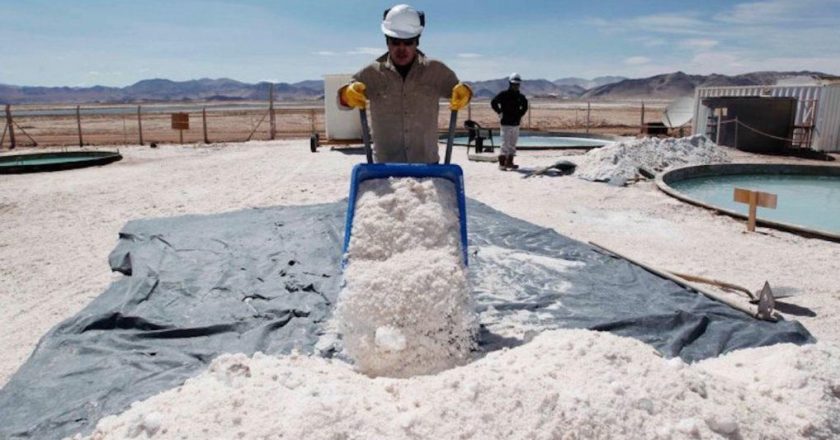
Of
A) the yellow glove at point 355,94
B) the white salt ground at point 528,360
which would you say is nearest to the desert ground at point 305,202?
the white salt ground at point 528,360

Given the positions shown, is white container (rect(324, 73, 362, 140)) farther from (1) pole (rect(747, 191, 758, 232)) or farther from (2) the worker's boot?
(1) pole (rect(747, 191, 758, 232))

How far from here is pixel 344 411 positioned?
2.19 meters

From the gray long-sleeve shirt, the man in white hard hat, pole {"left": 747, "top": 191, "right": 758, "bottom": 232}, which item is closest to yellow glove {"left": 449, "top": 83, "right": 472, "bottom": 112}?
the man in white hard hat

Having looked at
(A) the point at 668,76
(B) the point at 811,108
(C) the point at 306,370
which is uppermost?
(A) the point at 668,76

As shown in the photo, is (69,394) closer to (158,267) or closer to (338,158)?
(158,267)

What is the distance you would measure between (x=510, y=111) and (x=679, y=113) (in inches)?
441

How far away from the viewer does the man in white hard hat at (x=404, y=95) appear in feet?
12.1

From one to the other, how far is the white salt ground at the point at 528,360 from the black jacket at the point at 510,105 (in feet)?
6.34

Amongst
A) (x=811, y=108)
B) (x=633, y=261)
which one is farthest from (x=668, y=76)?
(x=633, y=261)

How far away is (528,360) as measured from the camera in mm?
2592

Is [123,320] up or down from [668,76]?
down

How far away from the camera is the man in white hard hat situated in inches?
145

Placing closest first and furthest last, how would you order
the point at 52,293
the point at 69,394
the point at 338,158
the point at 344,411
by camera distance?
the point at 344,411 < the point at 69,394 < the point at 52,293 < the point at 338,158

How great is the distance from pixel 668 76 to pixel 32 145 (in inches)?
4937
